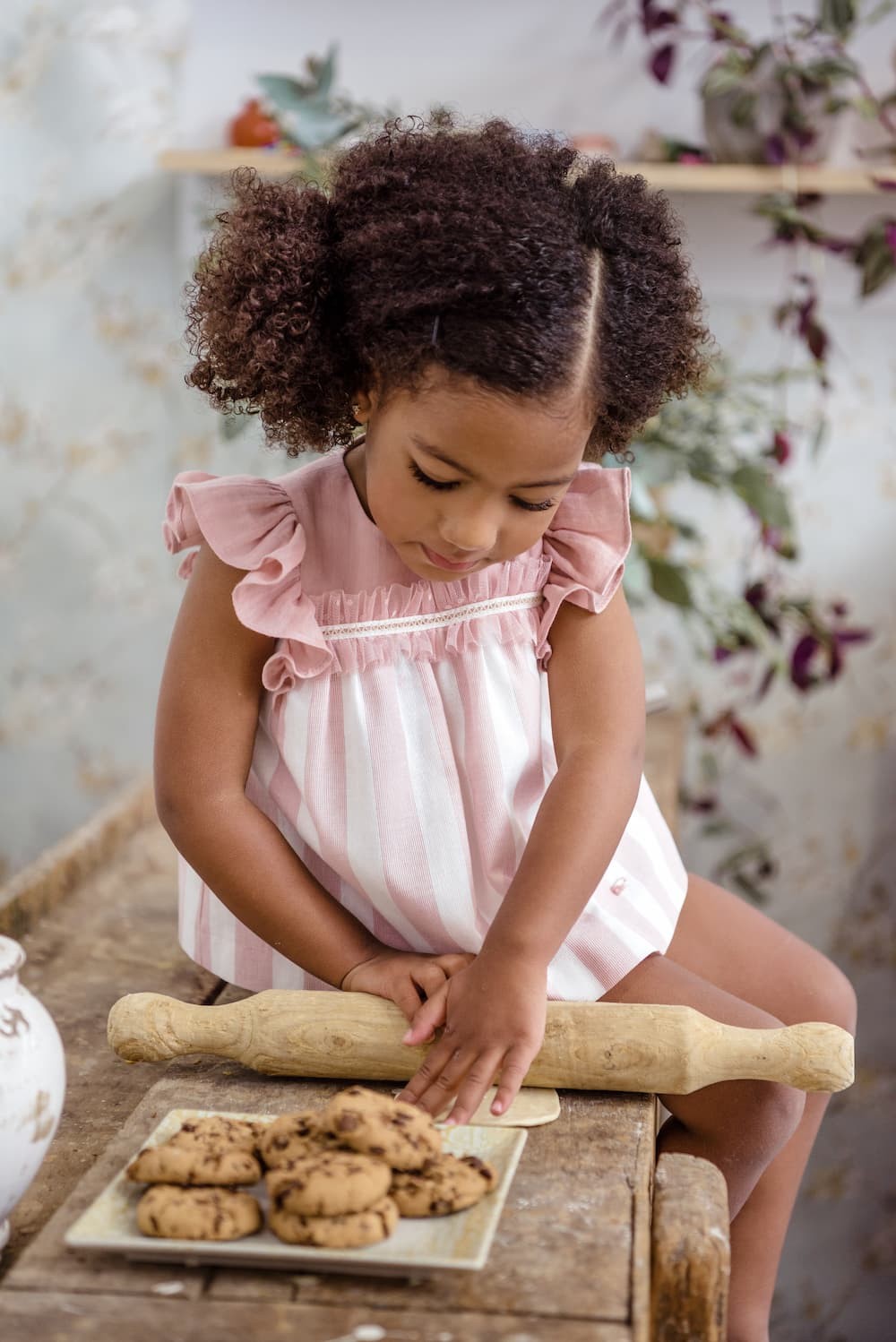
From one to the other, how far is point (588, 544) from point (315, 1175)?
1.66ft

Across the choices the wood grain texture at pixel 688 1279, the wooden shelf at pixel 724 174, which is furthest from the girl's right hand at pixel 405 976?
the wooden shelf at pixel 724 174

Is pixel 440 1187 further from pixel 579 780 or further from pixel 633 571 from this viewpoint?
pixel 633 571

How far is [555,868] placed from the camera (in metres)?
0.89

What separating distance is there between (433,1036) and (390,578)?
0.32m

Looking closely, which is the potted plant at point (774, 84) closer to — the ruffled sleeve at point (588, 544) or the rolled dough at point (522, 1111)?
the ruffled sleeve at point (588, 544)

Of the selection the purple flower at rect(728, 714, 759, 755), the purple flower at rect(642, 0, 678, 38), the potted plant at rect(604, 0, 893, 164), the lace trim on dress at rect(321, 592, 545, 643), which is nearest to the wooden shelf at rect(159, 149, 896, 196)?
the potted plant at rect(604, 0, 893, 164)

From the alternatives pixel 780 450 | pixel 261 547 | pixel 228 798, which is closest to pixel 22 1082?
pixel 228 798

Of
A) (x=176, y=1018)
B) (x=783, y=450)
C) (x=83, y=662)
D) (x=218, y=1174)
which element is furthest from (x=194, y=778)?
(x=83, y=662)

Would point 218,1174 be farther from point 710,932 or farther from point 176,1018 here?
point 710,932

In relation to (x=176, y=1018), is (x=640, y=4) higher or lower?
higher

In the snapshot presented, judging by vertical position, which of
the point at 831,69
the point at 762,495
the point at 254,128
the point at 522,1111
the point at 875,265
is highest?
the point at 831,69

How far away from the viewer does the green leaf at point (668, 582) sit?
62.9 inches

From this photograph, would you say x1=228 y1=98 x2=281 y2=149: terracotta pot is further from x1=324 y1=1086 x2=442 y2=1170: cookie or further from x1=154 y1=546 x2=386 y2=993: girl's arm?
x1=324 y1=1086 x2=442 y2=1170: cookie

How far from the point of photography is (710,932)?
107 centimetres
